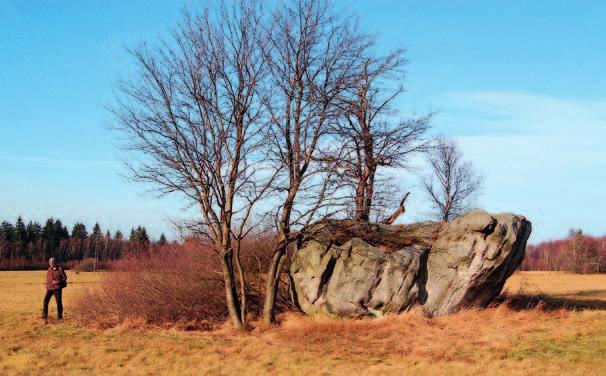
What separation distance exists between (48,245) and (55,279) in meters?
Answer: 89.1

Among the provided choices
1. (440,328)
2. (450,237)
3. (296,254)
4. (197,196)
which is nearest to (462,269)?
(450,237)

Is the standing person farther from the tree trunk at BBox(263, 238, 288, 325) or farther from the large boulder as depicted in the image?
the large boulder

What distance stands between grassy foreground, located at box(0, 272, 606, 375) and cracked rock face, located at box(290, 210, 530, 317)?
585 mm

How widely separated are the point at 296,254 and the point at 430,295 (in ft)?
13.6

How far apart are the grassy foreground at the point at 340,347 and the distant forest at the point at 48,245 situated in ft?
259

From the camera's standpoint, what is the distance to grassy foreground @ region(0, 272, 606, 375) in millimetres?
10828

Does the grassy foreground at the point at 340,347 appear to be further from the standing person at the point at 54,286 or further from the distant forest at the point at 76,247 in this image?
the distant forest at the point at 76,247

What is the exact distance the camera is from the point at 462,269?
16438mm

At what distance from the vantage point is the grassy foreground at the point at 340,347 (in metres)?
10.8

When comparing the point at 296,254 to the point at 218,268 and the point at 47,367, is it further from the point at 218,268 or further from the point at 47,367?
the point at 47,367

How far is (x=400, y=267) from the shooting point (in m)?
15.9

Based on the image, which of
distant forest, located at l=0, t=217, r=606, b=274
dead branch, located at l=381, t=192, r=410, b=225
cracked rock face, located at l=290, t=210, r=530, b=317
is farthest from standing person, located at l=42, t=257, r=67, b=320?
distant forest, located at l=0, t=217, r=606, b=274

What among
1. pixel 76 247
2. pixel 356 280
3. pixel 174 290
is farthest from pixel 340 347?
pixel 76 247

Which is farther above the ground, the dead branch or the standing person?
the dead branch
